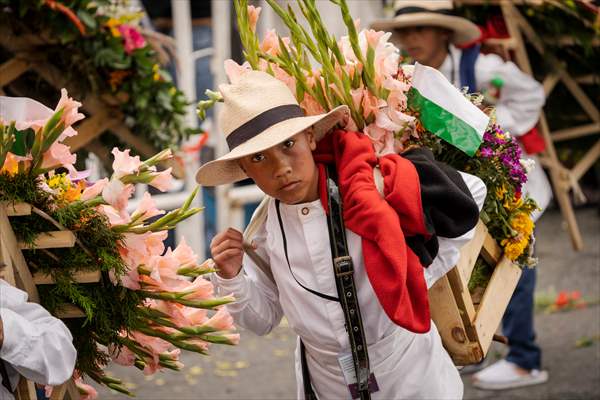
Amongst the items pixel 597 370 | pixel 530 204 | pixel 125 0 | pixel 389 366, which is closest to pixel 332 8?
pixel 125 0

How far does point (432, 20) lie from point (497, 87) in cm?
70

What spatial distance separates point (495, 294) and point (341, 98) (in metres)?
0.88

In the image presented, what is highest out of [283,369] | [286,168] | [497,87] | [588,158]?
[286,168]

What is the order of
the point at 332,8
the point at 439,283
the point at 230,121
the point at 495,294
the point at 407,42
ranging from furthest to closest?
1. the point at 332,8
2. the point at 407,42
3. the point at 495,294
4. the point at 439,283
5. the point at 230,121

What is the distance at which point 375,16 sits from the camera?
8695 millimetres

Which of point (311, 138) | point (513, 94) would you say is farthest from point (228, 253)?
point (513, 94)

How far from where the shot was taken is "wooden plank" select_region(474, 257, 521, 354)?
127 inches

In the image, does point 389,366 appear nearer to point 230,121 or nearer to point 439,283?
point 439,283

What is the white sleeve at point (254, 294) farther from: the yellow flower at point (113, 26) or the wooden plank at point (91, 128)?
the yellow flower at point (113, 26)

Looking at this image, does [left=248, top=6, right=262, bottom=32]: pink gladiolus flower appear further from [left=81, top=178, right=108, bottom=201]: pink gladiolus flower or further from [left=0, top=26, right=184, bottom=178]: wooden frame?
[left=0, top=26, right=184, bottom=178]: wooden frame

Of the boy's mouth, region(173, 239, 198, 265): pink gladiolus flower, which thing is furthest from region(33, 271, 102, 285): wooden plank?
the boy's mouth

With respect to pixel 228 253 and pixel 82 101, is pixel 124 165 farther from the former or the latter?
pixel 82 101

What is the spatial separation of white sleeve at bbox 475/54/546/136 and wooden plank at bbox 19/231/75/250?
10.5ft

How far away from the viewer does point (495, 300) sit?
131 inches
